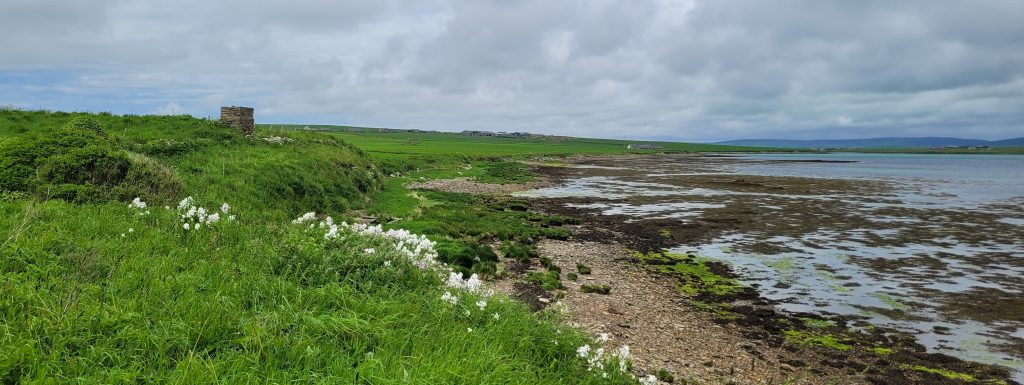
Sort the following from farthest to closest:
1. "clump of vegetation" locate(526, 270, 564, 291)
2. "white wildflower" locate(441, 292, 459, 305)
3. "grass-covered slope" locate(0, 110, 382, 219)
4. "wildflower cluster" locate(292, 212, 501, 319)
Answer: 1. "clump of vegetation" locate(526, 270, 564, 291)
2. "grass-covered slope" locate(0, 110, 382, 219)
3. "wildflower cluster" locate(292, 212, 501, 319)
4. "white wildflower" locate(441, 292, 459, 305)

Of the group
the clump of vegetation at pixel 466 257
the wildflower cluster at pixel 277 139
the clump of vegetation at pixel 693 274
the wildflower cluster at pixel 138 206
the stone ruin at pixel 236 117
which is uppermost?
the stone ruin at pixel 236 117

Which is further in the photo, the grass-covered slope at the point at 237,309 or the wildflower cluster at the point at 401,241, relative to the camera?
the wildflower cluster at the point at 401,241

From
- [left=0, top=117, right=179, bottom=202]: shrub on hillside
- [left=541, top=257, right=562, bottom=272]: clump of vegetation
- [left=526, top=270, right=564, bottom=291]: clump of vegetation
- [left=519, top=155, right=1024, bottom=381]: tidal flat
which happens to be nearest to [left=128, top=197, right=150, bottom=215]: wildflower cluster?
[left=0, top=117, right=179, bottom=202]: shrub on hillside

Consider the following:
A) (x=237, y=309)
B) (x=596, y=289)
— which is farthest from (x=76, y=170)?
(x=596, y=289)

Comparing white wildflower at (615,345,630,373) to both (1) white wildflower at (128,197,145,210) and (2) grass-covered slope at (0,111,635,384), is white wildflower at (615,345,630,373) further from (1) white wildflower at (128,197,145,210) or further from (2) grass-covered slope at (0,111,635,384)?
(1) white wildflower at (128,197,145,210)

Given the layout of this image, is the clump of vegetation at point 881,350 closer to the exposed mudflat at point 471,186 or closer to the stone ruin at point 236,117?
the stone ruin at point 236,117

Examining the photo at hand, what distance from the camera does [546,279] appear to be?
1697 cm

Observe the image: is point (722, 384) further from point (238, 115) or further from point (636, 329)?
point (238, 115)

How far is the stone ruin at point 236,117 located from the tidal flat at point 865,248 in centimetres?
1965

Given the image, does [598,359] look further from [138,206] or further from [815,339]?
[138,206]

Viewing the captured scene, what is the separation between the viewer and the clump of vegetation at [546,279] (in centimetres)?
1630

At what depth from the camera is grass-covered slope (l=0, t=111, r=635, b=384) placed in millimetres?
5059

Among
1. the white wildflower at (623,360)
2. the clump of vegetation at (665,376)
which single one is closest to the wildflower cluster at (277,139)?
the clump of vegetation at (665,376)

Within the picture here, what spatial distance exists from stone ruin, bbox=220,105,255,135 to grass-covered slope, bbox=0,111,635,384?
16.8m
